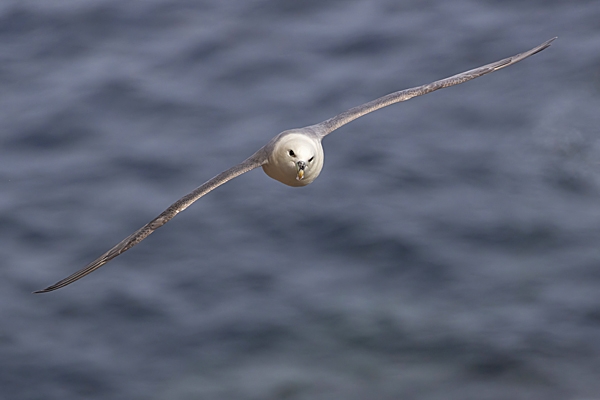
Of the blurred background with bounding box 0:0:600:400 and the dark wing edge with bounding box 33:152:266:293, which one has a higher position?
the blurred background with bounding box 0:0:600:400

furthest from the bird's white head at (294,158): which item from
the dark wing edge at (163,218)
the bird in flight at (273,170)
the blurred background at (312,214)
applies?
the blurred background at (312,214)

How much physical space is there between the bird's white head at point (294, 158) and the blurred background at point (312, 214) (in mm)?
18520

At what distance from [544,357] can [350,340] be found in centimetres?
778

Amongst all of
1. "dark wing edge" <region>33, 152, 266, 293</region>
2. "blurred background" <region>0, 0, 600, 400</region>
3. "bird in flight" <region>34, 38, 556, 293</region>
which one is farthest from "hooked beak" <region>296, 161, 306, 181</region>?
"blurred background" <region>0, 0, 600, 400</region>

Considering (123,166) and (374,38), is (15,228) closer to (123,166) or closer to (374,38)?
(123,166)

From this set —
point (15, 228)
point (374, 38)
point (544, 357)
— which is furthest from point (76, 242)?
point (544, 357)

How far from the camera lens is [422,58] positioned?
46.2 metres

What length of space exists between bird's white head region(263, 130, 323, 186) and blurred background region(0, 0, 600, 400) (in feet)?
60.8

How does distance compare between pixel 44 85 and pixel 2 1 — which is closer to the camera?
pixel 44 85

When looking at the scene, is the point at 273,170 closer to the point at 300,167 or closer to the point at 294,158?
the point at 294,158

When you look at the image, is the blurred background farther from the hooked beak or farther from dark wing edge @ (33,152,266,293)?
the hooked beak

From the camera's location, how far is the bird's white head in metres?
21.8

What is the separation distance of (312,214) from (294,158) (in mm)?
20459

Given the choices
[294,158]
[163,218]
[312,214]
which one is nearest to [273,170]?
[294,158]
